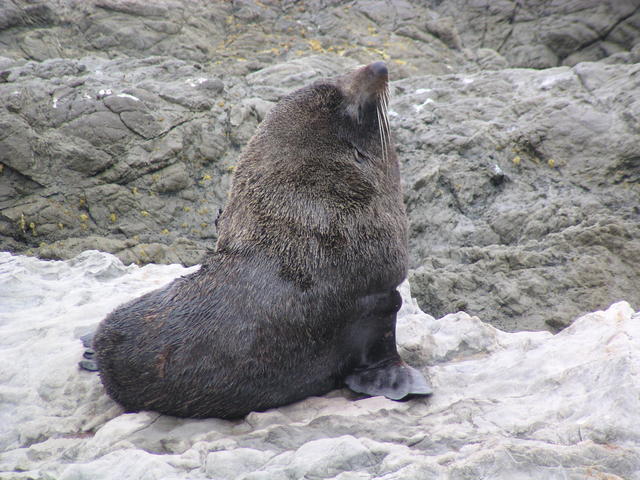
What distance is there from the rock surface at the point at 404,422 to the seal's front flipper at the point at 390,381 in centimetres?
7

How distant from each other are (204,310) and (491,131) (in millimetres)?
5073

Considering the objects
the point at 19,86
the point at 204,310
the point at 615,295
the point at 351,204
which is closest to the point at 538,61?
the point at 615,295

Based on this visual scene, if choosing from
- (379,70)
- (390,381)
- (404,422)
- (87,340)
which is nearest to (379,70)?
(379,70)

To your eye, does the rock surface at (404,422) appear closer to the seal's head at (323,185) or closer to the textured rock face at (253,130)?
the seal's head at (323,185)

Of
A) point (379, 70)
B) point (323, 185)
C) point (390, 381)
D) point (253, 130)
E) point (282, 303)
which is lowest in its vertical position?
point (390, 381)

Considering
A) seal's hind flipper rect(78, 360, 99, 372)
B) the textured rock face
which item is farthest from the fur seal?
the textured rock face

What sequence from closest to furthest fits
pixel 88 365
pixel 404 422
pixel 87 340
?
pixel 404 422, pixel 88 365, pixel 87 340

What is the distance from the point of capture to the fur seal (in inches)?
137

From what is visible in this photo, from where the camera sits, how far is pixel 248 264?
3.63 m

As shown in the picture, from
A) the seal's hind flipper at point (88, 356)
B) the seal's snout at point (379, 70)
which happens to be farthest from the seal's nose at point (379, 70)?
the seal's hind flipper at point (88, 356)

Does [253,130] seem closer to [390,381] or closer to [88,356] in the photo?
[88,356]

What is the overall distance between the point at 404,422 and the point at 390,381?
40cm

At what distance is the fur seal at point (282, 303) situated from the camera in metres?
3.48

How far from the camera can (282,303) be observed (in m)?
3.51
